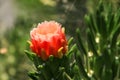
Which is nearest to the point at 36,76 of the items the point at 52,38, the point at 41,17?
the point at 52,38

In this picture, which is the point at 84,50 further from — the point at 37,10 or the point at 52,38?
the point at 37,10

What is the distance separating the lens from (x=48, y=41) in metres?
2.79

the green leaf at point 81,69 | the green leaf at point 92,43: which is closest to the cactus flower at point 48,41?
the green leaf at point 81,69

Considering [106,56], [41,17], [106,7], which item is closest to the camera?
[106,56]

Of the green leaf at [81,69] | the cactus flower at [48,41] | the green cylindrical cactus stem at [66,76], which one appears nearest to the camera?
the cactus flower at [48,41]

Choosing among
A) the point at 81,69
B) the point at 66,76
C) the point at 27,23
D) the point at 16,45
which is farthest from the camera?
the point at 16,45

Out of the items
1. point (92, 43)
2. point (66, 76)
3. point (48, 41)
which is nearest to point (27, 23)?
point (92, 43)

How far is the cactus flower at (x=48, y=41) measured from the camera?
9.17ft

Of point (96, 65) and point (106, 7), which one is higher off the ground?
point (106, 7)

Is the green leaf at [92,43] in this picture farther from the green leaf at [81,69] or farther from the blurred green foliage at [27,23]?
the blurred green foliage at [27,23]

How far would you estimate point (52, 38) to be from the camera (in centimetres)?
280

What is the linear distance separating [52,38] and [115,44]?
59 cm

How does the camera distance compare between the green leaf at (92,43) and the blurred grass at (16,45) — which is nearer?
the green leaf at (92,43)

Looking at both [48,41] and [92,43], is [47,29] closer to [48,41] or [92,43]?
[48,41]
